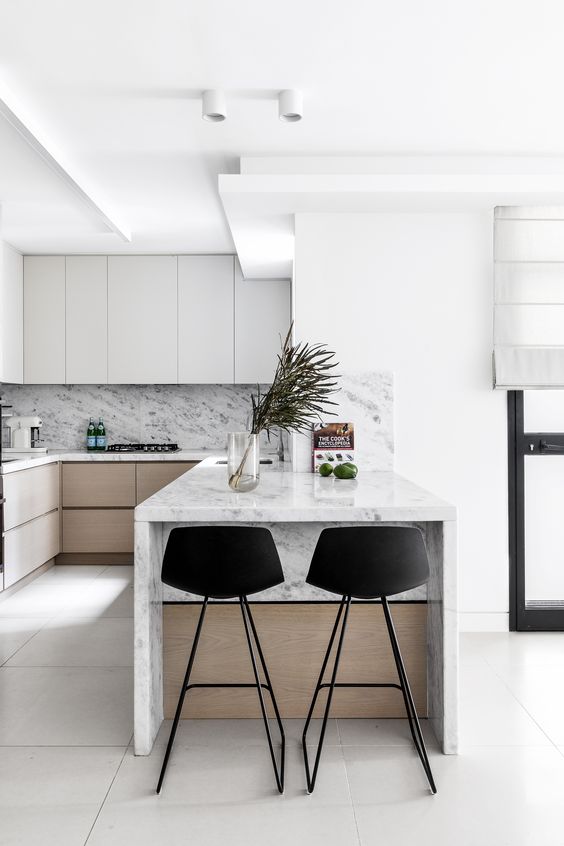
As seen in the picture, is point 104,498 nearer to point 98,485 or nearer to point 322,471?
point 98,485

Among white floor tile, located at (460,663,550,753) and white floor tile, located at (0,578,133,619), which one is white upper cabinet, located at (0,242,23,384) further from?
white floor tile, located at (460,663,550,753)

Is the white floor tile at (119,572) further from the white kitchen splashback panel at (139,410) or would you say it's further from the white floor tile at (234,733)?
the white floor tile at (234,733)

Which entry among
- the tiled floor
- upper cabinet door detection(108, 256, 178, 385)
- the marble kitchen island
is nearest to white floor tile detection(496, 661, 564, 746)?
the tiled floor

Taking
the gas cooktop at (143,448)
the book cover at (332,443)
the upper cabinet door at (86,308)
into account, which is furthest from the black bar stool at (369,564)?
the upper cabinet door at (86,308)

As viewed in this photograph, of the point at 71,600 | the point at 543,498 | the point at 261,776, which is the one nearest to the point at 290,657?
the point at 261,776

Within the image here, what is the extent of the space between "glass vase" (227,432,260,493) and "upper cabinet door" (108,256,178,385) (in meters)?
2.97

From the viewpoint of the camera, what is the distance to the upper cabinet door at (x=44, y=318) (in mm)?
5551

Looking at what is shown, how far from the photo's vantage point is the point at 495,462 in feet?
12.3

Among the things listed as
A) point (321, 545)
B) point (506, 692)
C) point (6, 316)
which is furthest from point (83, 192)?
point (506, 692)

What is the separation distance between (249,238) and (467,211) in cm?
131

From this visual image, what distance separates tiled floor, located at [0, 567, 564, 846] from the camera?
6.35ft

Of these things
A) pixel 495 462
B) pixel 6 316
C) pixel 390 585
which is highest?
pixel 6 316

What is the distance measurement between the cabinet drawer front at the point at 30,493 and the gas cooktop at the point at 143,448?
0.53m

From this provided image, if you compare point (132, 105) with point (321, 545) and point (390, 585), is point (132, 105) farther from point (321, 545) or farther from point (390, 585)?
point (390, 585)
